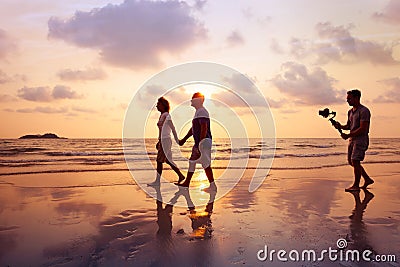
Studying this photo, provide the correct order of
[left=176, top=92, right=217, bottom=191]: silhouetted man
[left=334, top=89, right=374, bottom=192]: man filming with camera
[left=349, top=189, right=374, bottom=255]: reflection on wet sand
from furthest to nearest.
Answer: [left=176, top=92, right=217, bottom=191]: silhouetted man, [left=334, top=89, right=374, bottom=192]: man filming with camera, [left=349, top=189, right=374, bottom=255]: reflection on wet sand

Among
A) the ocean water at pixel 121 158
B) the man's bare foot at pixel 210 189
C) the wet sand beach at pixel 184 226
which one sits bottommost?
the wet sand beach at pixel 184 226

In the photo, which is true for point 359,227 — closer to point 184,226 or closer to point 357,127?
point 184,226

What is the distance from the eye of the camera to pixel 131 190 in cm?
741

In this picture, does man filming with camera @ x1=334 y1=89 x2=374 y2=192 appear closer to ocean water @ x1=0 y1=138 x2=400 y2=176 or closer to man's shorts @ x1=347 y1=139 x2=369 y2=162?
man's shorts @ x1=347 y1=139 x2=369 y2=162

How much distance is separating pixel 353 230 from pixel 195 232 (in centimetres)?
204

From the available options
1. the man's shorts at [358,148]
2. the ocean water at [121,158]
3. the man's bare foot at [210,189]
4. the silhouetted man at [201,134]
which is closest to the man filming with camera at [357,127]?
the man's shorts at [358,148]

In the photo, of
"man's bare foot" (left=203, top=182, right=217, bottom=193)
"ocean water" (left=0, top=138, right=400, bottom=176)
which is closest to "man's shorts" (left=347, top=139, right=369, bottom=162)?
"man's bare foot" (left=203, top=182, right=217, bottom=193)

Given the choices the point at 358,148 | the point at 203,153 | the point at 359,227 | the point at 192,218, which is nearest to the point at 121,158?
the point at 203,153

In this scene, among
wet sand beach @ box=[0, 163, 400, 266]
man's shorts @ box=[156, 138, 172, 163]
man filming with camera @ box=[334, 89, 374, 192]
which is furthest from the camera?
man's shorts @ box=[156, 138, 172, 163]

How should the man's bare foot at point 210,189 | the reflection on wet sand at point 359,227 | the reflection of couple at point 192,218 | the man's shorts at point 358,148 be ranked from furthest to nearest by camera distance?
the man's bare foot at point 210,189 → the man's shorts at point 358,148 → the reflection of couple at point 192,218 → the reflection on wet sand at point 359,227

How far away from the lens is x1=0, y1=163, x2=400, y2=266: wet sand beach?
10.8 feet

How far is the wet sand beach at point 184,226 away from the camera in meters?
3.29

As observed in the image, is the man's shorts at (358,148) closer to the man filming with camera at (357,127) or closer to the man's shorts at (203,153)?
the man filming with camera at (357,127)

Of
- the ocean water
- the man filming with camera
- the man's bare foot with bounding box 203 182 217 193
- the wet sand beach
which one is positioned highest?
the man filming with camera
